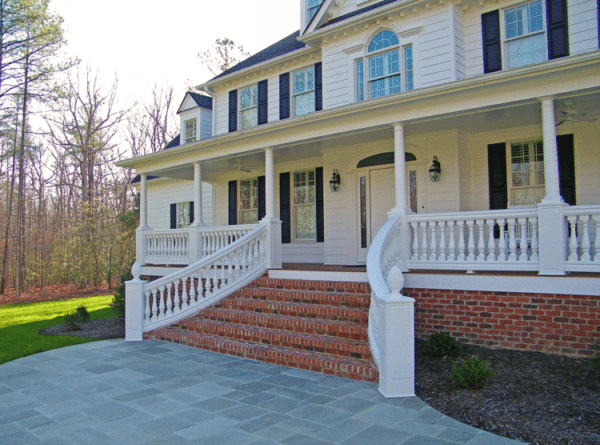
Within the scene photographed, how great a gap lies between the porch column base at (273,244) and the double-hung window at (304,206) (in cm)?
224

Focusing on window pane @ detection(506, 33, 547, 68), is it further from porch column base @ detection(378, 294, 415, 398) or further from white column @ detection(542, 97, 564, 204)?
porch column base @ detection(378, 294, 415, 398)

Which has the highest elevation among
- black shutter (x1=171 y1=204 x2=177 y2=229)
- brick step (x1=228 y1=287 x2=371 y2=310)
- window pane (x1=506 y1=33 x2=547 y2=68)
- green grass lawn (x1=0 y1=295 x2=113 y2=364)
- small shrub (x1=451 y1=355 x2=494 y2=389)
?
window pane (x1=506 y1=33 x2=547 y2=68)

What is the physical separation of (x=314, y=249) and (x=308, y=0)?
660cm

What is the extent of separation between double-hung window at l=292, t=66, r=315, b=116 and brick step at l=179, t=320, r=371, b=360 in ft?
21.3

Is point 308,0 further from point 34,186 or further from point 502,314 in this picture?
point 34,186

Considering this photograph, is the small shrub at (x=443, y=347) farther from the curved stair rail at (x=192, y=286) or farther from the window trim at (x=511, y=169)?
the curved stair rail at (x=192, y=286)

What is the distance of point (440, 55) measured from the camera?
31.1 feet

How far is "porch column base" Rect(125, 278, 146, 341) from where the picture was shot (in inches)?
324

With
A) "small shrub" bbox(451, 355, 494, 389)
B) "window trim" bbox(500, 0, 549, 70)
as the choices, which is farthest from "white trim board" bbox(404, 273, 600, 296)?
"window trim" bbox(500, 0, 549, 70)

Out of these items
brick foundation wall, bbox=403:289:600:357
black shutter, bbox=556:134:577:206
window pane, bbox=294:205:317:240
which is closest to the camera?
brick foundation wall, bbox=403:289:600:357

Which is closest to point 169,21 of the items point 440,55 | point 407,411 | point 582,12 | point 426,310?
point 440,55

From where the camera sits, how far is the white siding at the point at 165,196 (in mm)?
16844

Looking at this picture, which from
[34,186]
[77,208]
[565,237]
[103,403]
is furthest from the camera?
[34,186]

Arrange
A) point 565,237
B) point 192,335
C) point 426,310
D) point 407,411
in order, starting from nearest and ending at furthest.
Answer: point 407,411
point 565,237
point 426,310
point 192,335
